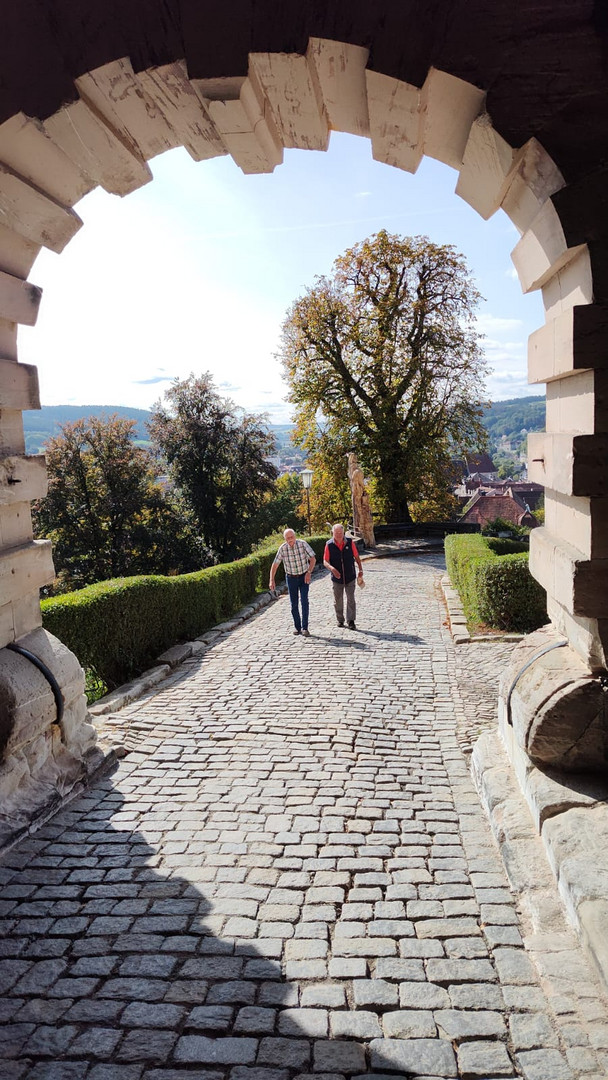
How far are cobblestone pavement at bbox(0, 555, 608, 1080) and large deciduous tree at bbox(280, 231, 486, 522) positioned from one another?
21.7 m

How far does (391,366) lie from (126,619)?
786 inches

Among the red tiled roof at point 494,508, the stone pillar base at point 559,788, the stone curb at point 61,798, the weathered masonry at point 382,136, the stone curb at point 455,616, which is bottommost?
the red tiled roof at point 494,508

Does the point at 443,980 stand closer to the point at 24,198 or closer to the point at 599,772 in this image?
the point at 599,772

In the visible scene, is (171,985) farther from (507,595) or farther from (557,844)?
(507,595)

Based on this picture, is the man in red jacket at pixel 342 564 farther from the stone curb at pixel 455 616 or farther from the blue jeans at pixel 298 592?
the stone curb at pixel 455 616

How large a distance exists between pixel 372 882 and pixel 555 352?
2.76 metres

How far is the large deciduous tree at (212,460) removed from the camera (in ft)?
94.2

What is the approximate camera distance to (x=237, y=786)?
4.59m

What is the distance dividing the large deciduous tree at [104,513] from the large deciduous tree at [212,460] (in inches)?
42.3

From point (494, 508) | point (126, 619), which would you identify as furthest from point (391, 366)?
point (494, 508)

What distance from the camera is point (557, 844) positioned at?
120 inches

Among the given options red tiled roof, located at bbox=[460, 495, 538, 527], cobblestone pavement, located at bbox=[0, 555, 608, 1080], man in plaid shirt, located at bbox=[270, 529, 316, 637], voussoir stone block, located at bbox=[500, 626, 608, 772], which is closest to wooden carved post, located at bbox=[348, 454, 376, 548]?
man in plaid shirt, located at bbox=[270, 529, 316, 637]

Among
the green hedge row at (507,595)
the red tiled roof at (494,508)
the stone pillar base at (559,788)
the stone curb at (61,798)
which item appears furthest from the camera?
the red tiled roof at (494,508)

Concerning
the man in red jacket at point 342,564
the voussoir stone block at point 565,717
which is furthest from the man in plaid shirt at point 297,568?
the voussoir stone block at point 565,717
